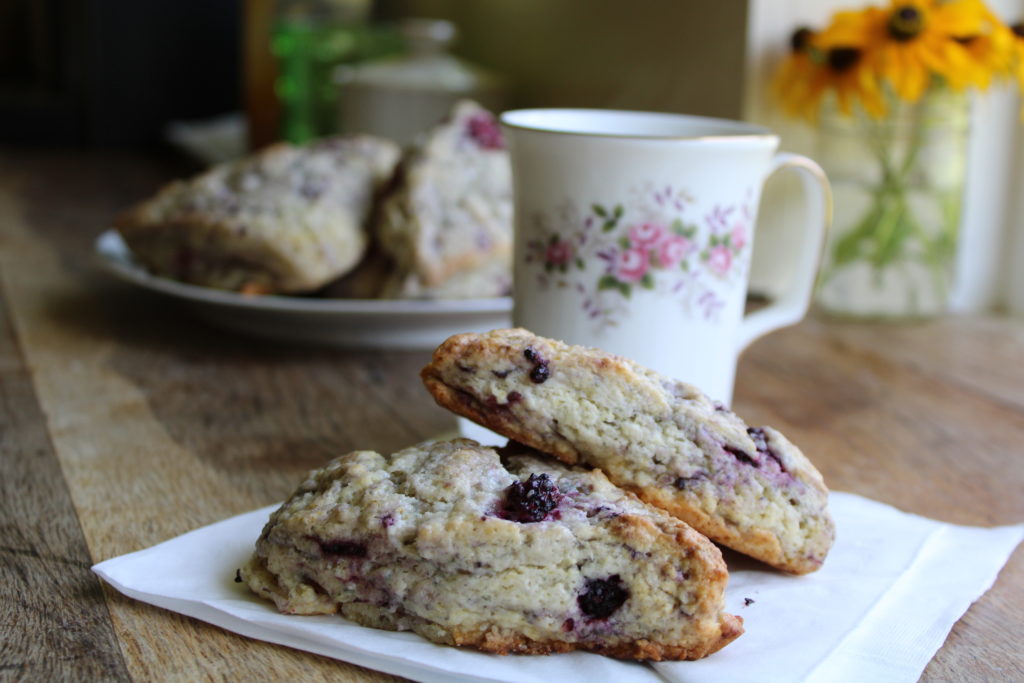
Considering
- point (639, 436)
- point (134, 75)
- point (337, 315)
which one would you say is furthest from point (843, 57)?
point (134, 75)

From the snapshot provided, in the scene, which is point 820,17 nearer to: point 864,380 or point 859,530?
point 864,380

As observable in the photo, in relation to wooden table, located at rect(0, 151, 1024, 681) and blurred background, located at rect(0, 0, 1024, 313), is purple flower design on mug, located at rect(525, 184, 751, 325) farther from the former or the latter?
blurred background, located at rect(0, 0, 1024, 313)

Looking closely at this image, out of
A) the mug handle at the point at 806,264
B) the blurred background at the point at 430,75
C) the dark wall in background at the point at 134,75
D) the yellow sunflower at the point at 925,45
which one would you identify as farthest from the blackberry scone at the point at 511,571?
the dark wall in background at the point at 134,75

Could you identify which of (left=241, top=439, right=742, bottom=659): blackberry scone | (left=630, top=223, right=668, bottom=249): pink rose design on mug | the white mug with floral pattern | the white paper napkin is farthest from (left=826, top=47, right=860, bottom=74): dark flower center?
(left=241, top=439, right=742, bottom=659): blackberry scone

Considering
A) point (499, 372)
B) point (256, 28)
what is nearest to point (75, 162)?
point (256, 28)

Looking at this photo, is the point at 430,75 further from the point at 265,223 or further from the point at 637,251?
the point at 637,251

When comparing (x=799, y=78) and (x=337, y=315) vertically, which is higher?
(x=799, y=78)
